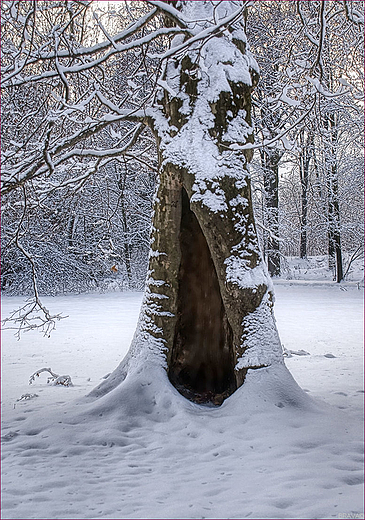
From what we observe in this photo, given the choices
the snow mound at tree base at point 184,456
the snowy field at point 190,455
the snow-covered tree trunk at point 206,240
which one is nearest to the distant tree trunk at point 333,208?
the snowy field at point 190,455

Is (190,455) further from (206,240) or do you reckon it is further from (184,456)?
(206,240)

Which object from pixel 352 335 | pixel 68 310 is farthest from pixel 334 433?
pixel 68 310

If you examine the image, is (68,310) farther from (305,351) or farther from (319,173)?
(319,173)

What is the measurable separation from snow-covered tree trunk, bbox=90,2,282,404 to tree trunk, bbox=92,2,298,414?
0.01 meters

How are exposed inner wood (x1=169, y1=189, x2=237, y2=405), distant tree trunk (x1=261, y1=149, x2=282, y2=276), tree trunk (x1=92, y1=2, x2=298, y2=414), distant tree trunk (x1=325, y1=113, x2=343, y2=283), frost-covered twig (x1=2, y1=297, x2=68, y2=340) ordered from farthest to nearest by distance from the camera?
1. distant tree trunk (x1=325, y1=113, x2=343, y2=283)
2. distant tree trunk (x1=261, y1=149, x2=282, y2=276)
3. frost-covered twig (x1=2, y1=297, x2=68, y2=340)
4. exposed inner wood (x1=169, y1=189, x2=237, y2=405)
5. tree trunk (x1=92, y1=2, x2=298, y2=414)

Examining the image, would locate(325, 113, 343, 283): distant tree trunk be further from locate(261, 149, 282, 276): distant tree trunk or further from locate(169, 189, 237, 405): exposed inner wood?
locate(169, 189, 237, 405): exposed inner wood

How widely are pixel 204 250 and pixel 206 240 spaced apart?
0.28m

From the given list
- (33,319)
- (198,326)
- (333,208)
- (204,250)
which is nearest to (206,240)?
(204,250)

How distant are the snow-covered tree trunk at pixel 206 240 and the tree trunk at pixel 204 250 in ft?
0.03

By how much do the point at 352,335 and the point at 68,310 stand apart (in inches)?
281

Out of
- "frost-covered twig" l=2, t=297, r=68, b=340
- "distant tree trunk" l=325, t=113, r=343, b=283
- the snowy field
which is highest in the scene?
"distant tree trunk" l=325, t=113, r=343, b=283

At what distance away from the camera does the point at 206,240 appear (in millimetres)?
4859

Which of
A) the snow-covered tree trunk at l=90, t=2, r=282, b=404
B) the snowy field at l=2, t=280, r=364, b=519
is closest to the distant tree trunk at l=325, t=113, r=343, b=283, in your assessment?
the snowy field at l=2, t=280, r=364, b=519

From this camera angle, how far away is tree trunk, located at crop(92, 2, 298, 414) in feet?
14.5
